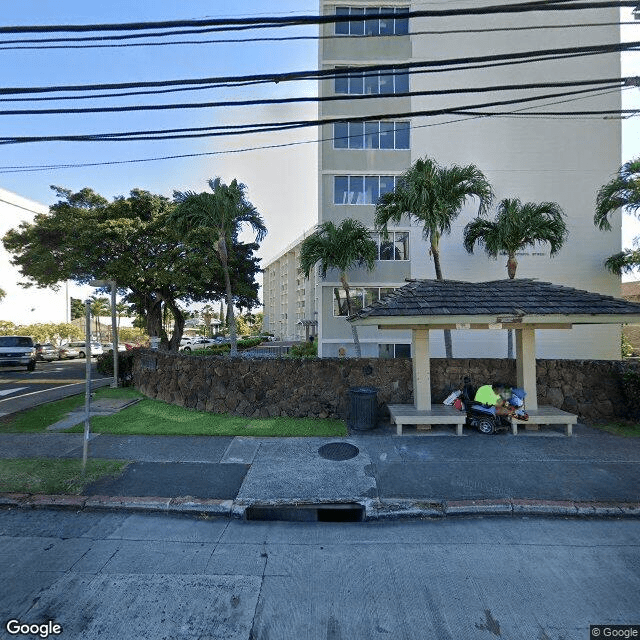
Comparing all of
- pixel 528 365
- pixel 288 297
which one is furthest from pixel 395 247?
pixel 288 297

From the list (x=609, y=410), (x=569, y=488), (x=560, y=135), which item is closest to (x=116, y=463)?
→ (x=569, y=488)

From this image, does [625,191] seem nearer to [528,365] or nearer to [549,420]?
[528,365]

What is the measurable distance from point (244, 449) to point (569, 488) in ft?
18.5

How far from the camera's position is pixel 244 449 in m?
7.13

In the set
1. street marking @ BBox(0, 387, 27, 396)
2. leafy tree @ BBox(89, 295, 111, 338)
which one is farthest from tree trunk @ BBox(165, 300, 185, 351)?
leafy tree @ BBox(89, 295, 111, 338)

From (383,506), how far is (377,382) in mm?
4555

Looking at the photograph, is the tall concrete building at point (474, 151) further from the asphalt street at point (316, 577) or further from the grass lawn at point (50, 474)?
the asphalt street at point (316, 577)

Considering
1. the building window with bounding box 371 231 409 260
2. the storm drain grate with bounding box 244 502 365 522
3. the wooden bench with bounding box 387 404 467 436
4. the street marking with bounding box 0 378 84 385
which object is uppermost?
the building window with bounding box 371 231 409 260

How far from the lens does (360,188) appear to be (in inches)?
757

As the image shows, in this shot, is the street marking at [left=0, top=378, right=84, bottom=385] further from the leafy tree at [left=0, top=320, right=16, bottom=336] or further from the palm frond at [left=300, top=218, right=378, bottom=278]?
the leafy tree at [left=0, top=320, right=16, bottom=336]

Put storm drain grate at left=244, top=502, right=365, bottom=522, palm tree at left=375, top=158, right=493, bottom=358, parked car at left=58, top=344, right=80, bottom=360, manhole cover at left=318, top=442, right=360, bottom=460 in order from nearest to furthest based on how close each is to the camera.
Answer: storm drain grate at left=244, top=502, right=365, bottom=522
manhole cover at left=318, top=442, right=360, bottom=460
palm tree at left=375, top=158, right=493, bottom=358
parked car at left=58, top=344, right=80, bottom=360
